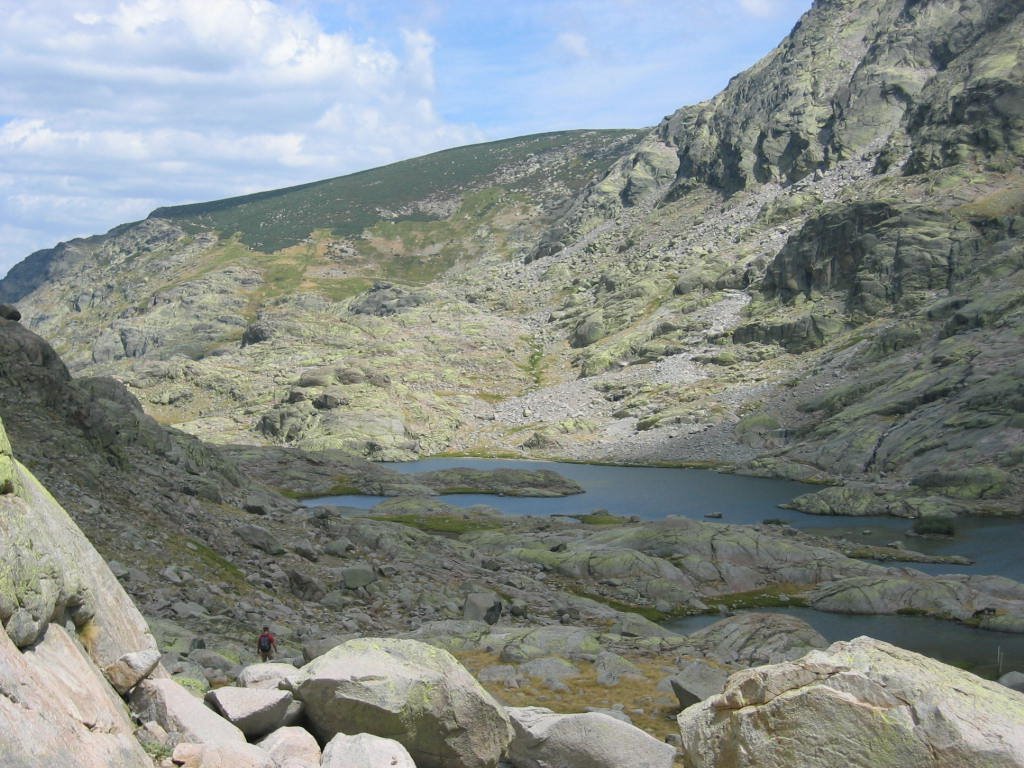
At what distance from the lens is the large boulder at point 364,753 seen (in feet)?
55.7

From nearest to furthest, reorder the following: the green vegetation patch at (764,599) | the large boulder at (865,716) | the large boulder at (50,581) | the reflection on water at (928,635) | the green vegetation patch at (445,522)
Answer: the large boulder at (50,581) → the large boulder at (865,716) → the reflection on water at (928,635) → the green vegetation patch at (764,599) → the green vegetation patch at (445,522)

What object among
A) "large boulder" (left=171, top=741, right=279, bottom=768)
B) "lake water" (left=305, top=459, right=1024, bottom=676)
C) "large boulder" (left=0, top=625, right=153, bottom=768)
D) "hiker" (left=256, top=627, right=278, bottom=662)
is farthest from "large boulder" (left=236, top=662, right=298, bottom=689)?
"lake water" (left=305, top=459, right=1024, bottom=676)

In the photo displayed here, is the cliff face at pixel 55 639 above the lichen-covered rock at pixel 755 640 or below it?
above

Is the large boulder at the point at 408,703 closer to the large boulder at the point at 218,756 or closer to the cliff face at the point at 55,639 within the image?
the large boulder at the point at 218,756

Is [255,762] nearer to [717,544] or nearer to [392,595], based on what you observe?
[392,595]

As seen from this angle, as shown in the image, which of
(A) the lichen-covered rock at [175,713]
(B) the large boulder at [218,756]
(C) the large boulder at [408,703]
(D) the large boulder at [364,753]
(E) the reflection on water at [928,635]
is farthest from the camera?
(E) the reflection on water at [928,635]

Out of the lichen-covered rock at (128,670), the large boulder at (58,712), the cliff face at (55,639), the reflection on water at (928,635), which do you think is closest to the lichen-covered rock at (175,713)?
the lichen-covered rock at (128,670)

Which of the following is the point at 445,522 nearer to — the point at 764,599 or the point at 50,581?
the point at 764,599

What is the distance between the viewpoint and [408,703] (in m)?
19.2

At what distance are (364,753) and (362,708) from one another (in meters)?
1.50

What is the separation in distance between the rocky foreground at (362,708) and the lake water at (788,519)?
39.8 m

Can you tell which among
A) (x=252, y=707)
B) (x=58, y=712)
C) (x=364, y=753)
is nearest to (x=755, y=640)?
(x=364, y=753)

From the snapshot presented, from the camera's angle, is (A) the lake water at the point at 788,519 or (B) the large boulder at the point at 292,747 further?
(A) the lake water at the point at 788,519

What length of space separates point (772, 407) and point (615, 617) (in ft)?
450
